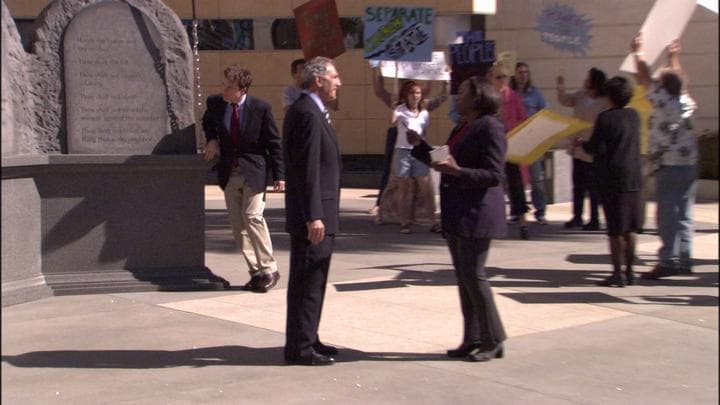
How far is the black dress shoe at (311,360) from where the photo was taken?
6457mm

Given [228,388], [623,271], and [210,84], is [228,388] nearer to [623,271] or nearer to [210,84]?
[623,271]

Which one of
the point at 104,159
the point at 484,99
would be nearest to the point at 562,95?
the point at 484,99

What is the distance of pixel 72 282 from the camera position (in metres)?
8.66

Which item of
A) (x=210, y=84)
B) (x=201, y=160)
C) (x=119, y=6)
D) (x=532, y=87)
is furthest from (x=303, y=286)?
(x=210, y=84)

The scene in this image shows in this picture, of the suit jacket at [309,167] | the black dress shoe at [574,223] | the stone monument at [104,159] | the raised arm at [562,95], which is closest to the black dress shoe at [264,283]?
the stone monument at [104,159]

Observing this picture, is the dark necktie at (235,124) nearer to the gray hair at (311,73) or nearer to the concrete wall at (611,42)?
the concrete wall at (611,42)

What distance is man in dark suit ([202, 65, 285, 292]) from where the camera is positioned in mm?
8688

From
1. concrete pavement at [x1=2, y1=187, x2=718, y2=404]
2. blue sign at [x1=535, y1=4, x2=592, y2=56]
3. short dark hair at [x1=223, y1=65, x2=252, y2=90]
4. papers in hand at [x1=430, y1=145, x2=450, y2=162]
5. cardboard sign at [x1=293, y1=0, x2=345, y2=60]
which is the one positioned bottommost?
concrete pavement at [x1=2, y1=187, x2=718, y2=404]

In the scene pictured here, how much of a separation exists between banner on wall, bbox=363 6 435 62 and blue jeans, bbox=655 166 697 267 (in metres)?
4.57

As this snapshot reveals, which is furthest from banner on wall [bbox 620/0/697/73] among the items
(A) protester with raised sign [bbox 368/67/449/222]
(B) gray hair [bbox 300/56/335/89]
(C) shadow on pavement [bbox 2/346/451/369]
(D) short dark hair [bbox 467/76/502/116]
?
(A) protester with raised sign [bbox 368/67/449/222]

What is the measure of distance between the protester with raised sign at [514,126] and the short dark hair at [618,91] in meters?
3.11

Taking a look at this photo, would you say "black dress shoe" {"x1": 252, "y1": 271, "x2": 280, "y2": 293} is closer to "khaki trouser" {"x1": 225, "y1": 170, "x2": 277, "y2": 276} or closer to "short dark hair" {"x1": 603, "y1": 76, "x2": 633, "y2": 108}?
"khaki trouser" {"x1": 225, "y1": 170, "x2": 277, "y2": 276}

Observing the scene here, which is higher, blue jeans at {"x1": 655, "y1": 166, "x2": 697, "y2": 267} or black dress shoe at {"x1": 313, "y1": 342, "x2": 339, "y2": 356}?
blue jeans at {"x1": 655, "y1": 166, "x2": 697, "y2": 267}

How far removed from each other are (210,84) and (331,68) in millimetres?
17125
